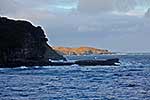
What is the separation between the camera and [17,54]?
15200 cm

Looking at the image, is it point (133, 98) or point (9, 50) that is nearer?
point (133, 98)

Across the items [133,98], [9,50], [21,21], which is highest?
[21,21]

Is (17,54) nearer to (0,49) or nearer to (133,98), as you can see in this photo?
(0,49)

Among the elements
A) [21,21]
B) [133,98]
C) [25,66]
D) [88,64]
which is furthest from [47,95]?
[21,21]

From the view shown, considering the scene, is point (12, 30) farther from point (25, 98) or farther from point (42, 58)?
point (25, 98)

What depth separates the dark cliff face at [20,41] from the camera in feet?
494

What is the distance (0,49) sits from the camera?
15012 cm

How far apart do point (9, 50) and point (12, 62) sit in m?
6.29

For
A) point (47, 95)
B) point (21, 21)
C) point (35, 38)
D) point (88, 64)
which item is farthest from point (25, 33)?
point (47, 95)

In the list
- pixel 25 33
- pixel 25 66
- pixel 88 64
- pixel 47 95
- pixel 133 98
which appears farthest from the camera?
pixel 25 33

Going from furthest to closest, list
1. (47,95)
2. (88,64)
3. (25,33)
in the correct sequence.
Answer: (25,33) < (88,64) < (47,95)

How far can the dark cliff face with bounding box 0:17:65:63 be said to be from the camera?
151 meters

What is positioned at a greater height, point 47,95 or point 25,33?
point 25,33

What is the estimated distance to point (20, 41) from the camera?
160 metres
